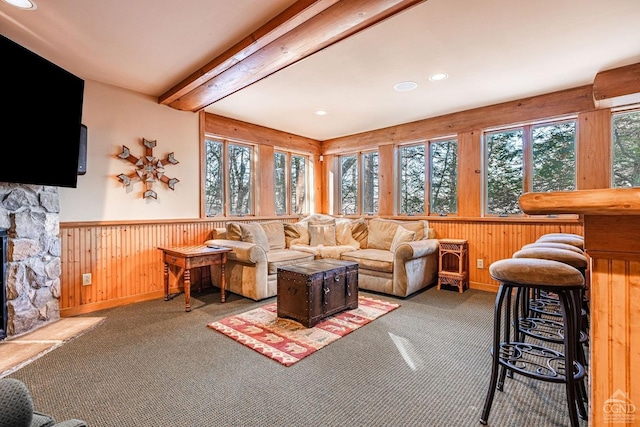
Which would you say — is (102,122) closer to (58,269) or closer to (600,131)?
(58,269)

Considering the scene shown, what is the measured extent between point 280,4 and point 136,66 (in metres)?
1.76

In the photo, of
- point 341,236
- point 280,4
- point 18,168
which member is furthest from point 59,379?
point 341,236

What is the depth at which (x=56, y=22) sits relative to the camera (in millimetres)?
2320

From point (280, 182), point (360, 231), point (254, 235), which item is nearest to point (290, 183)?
point (280, 182)

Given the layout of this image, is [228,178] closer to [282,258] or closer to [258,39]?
[282,258]

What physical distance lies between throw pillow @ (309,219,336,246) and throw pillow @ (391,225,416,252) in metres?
0.99

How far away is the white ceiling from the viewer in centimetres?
217

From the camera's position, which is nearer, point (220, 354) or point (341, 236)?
point (220, 354)

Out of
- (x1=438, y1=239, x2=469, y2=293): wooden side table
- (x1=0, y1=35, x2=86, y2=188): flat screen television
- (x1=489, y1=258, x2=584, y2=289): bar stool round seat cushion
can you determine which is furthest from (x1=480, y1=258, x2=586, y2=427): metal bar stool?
(x1=0, y1=35, x2=86, y2=188): flat screen television

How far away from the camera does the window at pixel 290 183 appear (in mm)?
5551

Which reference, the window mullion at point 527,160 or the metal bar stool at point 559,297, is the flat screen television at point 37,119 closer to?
the metal bar stool at point 559,297

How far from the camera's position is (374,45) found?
262cm

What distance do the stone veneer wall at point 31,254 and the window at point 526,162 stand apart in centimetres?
514

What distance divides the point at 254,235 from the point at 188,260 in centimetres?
104
